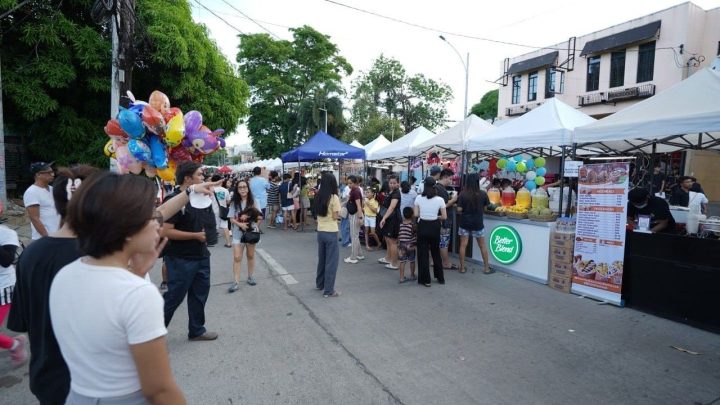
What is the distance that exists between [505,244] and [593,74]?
19.4m

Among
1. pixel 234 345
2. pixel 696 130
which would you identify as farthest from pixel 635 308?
pixel 234 345

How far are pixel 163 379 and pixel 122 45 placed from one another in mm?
8857

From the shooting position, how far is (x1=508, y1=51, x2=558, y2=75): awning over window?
2310cm

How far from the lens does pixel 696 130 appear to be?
4641 millimetres

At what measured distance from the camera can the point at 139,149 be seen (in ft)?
13.7

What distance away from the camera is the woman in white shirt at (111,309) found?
3.76 ft

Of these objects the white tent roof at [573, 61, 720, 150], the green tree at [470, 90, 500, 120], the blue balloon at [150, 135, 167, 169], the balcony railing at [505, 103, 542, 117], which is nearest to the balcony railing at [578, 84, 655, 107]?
the balcony railing at [505, 103, 542, 117]

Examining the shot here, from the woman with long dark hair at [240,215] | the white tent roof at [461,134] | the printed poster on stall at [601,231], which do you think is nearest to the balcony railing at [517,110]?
the white tent roof at [461,134]

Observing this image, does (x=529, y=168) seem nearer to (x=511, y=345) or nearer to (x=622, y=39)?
(x=511, y=345)

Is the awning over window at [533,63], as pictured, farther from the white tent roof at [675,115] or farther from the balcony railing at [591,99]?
the white tent roof at [675,115]

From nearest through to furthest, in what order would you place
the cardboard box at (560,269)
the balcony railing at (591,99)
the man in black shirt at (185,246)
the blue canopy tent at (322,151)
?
the man in black shirt at (185,246)
the cardboard box at (560,269)
the blue canopy tent at (322,151)
the balcony railing at (591,99)

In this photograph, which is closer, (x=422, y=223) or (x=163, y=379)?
(x=163, y=379)

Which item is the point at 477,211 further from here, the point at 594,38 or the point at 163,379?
the point at 594,38

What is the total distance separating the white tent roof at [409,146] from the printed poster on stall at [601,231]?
5.13m
